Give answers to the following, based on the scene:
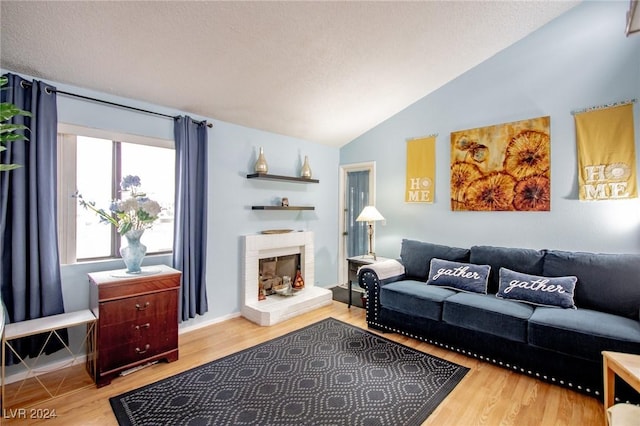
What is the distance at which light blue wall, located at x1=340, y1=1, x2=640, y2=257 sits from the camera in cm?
276

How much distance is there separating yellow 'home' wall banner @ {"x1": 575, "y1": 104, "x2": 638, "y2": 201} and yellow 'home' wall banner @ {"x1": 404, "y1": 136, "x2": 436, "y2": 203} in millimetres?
1458

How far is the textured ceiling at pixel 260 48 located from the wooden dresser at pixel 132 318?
1.71 metres

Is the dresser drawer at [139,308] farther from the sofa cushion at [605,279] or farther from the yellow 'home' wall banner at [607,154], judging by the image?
the yellow 'home' wall banner at [607,154]

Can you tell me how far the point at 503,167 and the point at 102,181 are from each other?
408cm

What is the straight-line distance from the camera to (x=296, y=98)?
3.50 metres

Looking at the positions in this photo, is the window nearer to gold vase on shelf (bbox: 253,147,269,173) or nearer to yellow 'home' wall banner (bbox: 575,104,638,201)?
gold vase on shelf (bbox: 253,147,269,173)

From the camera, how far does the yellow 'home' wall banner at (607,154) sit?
269 cm

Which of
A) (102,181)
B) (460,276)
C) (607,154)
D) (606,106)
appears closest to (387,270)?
(460,276)

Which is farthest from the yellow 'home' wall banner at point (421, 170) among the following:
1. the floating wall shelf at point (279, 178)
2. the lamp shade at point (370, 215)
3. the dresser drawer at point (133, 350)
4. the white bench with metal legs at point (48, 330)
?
the white bench with metal legs at point (48, 330)

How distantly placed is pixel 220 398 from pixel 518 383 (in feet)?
7.50

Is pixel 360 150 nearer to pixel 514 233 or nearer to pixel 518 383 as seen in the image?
pixel 514 233

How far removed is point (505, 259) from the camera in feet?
10.2

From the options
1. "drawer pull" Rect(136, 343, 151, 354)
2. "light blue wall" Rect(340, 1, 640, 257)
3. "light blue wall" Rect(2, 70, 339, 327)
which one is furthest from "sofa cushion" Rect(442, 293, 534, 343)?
"drawer pull" Rect(136, 343, 151, 354)

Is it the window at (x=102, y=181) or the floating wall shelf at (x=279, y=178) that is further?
the floating wall shelf at (x=279, y=178)
